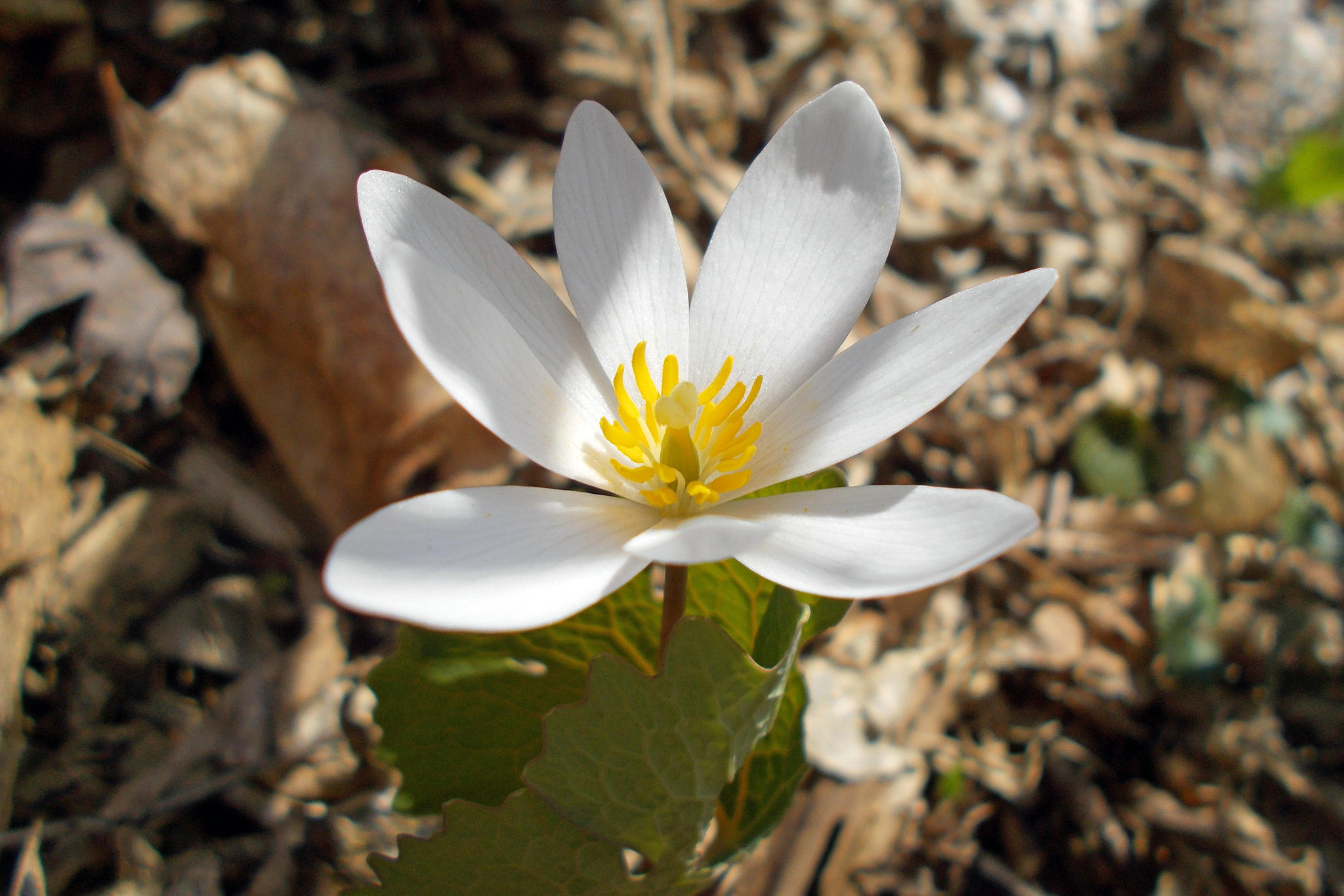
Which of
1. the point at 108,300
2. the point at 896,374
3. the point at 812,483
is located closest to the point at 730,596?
the point at 812,483

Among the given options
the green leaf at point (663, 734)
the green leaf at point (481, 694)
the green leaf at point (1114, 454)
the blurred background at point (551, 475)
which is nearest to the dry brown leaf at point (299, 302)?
the blurred background at point (551, 475)

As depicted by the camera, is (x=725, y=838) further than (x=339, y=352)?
No

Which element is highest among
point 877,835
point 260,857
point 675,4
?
point 675,4

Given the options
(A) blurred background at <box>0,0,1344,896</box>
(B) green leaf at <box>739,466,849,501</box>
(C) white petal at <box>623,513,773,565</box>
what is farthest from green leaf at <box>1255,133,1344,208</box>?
(C) white petal at <box>623,513,773,565</box>

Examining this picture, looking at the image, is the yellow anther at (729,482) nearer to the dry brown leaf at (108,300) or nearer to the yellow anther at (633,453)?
the yellow anther at (633,453)

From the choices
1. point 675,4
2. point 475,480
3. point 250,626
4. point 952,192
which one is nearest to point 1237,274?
point 952,192

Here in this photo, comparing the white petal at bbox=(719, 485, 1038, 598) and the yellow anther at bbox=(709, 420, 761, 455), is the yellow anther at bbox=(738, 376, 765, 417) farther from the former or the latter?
the white petal at bbox=(719, 485, 1038, 598)

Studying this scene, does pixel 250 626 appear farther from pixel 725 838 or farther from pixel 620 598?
pixel 725 838
